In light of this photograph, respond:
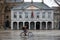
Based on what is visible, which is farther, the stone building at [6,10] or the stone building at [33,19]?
the stone building at [6,10]

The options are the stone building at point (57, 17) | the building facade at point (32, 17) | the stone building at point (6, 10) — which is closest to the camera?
the building facade at point (32, 17)

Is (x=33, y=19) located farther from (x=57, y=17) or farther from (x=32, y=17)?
(x=57, y=17)

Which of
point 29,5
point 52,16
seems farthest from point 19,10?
point 52,16

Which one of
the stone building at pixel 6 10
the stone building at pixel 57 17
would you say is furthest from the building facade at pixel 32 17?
the stone building at pixel 6 10

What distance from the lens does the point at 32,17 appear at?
95.9 m

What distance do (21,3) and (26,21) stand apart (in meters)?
8.93

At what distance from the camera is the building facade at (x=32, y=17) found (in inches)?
3777

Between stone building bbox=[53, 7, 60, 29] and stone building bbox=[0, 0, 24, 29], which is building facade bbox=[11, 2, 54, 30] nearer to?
stone building bbox=[53, 7, 60, 29]

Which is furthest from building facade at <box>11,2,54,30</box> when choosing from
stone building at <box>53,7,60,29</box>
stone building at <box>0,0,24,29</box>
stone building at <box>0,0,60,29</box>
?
stone building at <box>0,0,24,29</box>

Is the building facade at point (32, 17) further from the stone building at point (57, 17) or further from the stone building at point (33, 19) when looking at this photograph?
the stone building at point (57, 17)

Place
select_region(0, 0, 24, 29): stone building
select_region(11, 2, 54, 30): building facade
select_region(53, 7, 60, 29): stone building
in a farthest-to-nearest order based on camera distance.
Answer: select_region(0, 0, 24, 29): stone building → select_region(53, 7, 60, 29): stone building → select_region(11, 2, 54, 30): building facade

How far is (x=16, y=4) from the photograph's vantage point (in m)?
102

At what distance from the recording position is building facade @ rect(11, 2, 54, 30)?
95.9 meters

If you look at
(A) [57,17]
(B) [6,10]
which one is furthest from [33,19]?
(B) [6,10]
